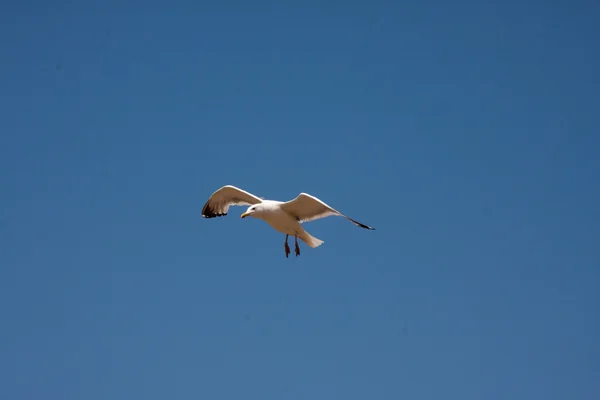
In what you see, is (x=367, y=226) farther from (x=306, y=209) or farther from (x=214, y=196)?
(x=214, y=196)

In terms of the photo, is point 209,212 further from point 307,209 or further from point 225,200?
point 307,209

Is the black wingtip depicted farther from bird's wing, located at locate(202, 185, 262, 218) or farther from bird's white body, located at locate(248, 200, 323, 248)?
bird's white body, located at locate(248, 200, 323, 248)

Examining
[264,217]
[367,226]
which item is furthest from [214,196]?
[367,226]

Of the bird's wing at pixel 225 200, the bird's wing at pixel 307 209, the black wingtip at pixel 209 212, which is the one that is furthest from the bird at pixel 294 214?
the black wingtip at pixel 209 212

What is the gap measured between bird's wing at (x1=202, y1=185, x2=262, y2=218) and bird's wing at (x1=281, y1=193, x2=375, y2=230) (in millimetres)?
1794

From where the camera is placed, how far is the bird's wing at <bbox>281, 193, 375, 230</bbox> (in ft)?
52.2

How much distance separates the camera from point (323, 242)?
54.7ft

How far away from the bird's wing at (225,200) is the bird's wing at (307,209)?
1.79 m

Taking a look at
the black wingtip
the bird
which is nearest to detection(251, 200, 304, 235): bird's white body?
the bird

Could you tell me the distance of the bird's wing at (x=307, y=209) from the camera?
626 inches

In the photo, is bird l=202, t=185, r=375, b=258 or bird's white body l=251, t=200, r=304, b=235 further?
bird's white body l=251, t=200, r=304, b=235

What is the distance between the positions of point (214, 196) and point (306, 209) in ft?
10.7

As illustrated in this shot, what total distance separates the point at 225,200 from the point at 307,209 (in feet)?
10.7

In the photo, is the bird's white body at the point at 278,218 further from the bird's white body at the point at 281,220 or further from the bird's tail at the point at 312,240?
the bird's tail at the point at 312,240
